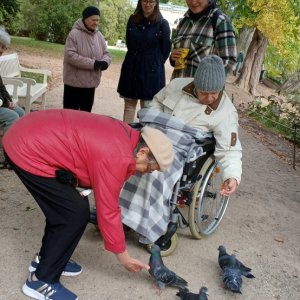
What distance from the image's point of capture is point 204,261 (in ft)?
10.5

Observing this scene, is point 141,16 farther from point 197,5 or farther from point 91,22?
point 91,22

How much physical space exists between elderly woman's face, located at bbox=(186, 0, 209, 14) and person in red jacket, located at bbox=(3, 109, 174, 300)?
2076 millimetres

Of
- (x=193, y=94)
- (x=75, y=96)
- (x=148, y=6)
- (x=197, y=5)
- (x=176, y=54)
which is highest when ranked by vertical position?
(x=197, y=5)

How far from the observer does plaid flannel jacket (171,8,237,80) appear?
3854 mm

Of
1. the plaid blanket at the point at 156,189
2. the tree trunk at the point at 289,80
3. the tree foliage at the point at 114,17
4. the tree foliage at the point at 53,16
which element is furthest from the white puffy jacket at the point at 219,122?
the tree foliage at the point at 114,17

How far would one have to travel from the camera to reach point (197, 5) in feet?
Result: 12.6

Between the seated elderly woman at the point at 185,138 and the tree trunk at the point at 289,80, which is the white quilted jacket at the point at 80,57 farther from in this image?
the tree trunk at the point at 289,80

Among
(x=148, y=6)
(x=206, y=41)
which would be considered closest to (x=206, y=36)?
(x=206, y=41)

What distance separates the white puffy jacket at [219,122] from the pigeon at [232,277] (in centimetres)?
64

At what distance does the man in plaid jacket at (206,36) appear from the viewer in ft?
12.6

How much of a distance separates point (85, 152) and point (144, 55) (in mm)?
2764

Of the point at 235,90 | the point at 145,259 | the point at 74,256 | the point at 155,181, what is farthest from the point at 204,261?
the point at 235,90

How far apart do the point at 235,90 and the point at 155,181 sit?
12.2 m

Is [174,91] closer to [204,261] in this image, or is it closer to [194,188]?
[194,188]
